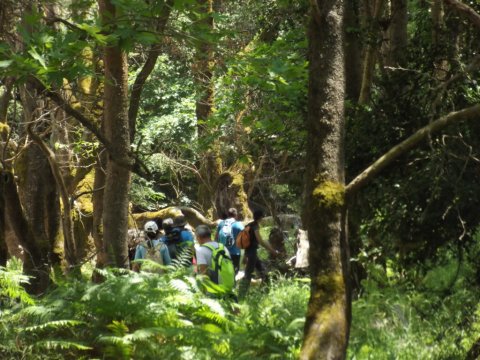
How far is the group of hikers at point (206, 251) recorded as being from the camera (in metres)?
8.16

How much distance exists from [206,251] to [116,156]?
197 cm

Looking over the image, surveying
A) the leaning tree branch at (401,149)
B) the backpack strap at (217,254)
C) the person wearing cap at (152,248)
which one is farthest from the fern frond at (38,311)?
the person wearing cap at (152,248)

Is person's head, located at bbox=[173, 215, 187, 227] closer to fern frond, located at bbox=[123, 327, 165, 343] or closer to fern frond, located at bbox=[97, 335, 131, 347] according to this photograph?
fern frond, located at bbox=[97, 335, 131, 347]

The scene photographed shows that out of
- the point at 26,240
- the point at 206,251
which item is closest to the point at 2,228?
the point at 26,240

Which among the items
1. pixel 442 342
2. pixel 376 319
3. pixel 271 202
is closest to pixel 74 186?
pixel 271 202

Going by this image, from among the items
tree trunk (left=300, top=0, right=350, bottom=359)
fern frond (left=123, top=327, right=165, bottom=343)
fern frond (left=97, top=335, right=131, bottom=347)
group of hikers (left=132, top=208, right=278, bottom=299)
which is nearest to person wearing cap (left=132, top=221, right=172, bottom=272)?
group of hikers (left=132, top=208, right=278, bottom=299)

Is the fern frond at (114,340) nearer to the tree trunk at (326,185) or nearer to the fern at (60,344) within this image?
the fern at (60,344)

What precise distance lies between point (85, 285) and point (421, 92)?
3623mm

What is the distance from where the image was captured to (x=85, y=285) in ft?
23.7

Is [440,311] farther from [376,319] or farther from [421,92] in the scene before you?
[421,92]

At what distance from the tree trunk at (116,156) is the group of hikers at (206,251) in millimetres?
437

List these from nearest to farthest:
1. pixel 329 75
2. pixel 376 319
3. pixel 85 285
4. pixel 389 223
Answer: pixel 329 75, pixel 389 223, pixel 85 285, pixel 376 319

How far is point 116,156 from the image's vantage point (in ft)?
27.7

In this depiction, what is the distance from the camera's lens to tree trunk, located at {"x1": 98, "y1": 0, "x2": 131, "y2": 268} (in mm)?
8516
